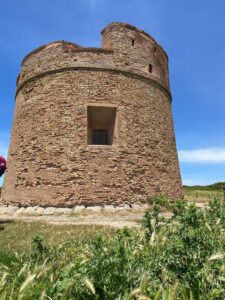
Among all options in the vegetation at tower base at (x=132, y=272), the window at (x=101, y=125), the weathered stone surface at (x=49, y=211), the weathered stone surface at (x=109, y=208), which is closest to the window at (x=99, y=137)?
the window at (x=101, y=125)

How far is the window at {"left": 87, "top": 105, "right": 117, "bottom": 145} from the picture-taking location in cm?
1338

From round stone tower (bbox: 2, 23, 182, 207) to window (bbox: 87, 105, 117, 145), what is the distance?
0.14 feet

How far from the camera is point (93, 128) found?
14.3 meters

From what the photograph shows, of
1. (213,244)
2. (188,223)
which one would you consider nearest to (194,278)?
(213,244)

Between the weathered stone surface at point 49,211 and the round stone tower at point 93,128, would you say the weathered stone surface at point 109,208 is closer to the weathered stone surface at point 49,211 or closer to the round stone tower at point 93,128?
the round stone tower at point 93,128

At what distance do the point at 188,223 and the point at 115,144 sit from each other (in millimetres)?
9445

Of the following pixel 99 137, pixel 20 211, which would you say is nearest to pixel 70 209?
pixel 20 211

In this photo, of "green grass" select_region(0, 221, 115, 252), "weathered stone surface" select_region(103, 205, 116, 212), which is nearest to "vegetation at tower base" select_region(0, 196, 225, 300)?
"green grass" select_region(0, 221, 115, 252)

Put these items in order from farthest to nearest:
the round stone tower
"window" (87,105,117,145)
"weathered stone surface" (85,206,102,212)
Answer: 1. "window" (87,105,117,145)
2. the round stone tower
3. "weathered stone surface" (85,206,102,212)

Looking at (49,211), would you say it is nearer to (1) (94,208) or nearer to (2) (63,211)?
(2) (63,211)

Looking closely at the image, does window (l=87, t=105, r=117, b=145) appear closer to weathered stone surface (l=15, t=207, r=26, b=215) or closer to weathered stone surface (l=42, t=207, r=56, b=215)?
weathered stone surface (l=42, t=207, r=56, b=215)

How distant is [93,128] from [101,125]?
39cm

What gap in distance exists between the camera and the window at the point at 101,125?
13383 millimetres

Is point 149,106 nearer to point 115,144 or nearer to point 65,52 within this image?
point 115,144
